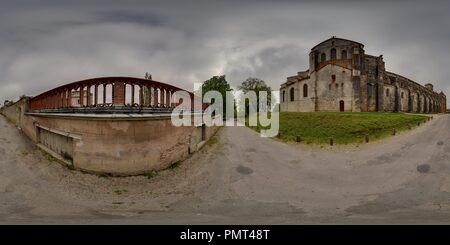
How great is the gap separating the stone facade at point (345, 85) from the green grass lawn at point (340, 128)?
1287cm

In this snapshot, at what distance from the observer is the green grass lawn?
697 inches

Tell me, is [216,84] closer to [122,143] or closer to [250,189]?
[122,143]

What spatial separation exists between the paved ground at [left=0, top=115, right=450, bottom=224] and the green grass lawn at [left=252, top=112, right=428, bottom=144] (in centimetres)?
264

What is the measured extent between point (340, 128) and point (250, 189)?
494 inches

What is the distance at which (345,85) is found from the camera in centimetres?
3625

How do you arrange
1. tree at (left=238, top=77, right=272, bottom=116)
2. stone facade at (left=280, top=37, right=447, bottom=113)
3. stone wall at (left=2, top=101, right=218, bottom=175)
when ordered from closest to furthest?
1. stone wall at (left=2, top=101, right=218, bottom=175)
2. stone facade at (left=280, top=37, right=447, bottom=113)
3. tree at (left=238, top=77, right=272, bottom=116)

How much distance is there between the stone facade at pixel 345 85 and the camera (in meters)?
36.2

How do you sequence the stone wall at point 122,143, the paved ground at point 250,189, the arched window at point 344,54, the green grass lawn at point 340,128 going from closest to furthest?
the paved ground at point 250,189
the stone wall at point 122,143
the green grass lawn at point 340,128
the arched window at point 344,54

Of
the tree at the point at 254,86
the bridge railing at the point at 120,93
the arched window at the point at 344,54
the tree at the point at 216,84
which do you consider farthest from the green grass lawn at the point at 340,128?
the tree at the point at 254,86

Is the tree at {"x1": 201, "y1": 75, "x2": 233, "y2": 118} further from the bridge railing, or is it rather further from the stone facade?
the bridge railing

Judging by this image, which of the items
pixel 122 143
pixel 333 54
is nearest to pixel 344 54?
pixel 333 54

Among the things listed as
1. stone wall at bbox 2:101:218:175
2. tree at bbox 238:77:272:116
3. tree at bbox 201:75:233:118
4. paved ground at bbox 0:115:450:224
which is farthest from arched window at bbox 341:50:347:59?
stone wall at bbox 2:101:218:175

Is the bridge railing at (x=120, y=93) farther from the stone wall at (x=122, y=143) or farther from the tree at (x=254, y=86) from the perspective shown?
the tree at (x=254, y=86)

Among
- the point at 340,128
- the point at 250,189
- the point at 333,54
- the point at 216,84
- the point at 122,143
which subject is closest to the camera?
the point at 250,189
